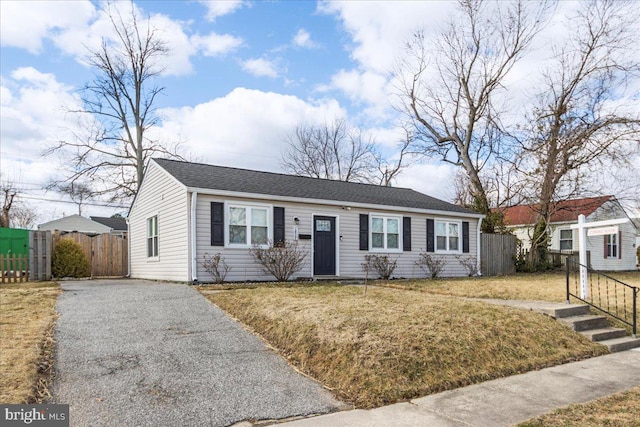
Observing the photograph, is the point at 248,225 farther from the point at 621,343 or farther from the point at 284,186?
the point at 621,343

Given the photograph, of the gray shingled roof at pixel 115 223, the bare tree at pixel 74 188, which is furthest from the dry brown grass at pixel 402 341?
the gray shingled roof at pixel 115 223

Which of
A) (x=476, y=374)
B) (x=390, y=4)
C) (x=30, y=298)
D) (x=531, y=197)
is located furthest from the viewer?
(x=531, y=197)

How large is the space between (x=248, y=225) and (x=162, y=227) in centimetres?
312

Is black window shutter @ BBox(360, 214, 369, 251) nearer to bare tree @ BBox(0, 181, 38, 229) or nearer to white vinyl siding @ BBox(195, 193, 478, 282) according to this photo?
white vinyl siding @ BBox(195, 193, 478, 282)

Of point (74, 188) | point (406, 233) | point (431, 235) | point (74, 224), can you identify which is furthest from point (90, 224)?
point (431, 235)

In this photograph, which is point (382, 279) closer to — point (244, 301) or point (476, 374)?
point (244, 301)

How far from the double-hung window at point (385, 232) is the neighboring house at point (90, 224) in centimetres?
2533

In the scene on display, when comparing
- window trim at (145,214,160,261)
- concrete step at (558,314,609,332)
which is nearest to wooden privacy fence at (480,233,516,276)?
concrete step at (558,314,609,332)

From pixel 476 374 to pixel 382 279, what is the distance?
9.45m

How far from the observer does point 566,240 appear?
24.7 m

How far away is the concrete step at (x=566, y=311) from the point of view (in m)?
7.77

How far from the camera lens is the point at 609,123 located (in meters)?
18.4

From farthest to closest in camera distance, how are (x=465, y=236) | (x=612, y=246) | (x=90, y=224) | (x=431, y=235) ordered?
(x=90, y=224) < (x=612, y=246) < (x=465, y=236) < (x=431, y=235)

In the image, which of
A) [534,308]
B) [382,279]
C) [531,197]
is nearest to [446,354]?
[534,308]
